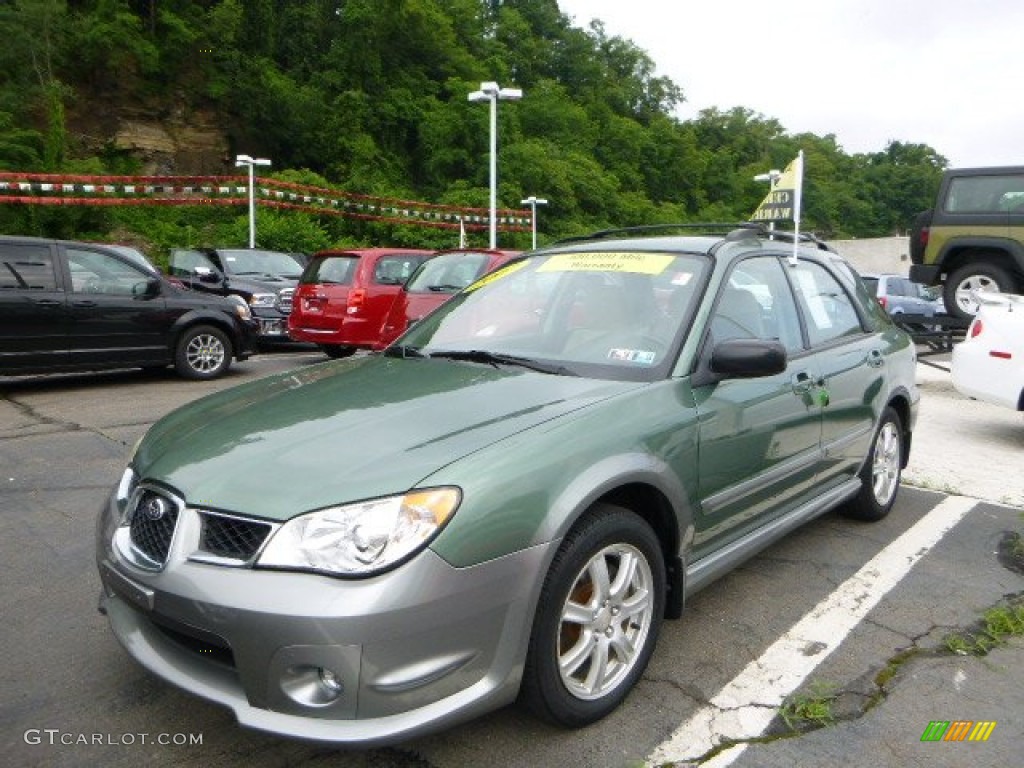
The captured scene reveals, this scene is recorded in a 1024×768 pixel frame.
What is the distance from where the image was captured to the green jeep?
1096 centimetres

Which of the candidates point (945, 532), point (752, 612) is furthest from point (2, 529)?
point (945, 532)

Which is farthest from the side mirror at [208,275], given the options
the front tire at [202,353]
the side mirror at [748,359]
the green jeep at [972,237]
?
the side mirror at [748,359]

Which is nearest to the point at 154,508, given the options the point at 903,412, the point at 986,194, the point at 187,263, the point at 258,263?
the point at 903,412

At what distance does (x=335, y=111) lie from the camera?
42.2 metres

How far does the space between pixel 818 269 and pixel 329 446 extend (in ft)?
9.80

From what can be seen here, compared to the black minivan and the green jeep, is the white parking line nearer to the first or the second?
the black minivan

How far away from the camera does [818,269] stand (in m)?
4.37

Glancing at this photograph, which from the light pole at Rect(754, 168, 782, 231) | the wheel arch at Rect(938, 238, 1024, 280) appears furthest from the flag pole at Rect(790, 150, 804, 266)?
the wheel arch at Rect(938, 238, 1024, 280)

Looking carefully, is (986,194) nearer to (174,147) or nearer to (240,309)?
(240,309)

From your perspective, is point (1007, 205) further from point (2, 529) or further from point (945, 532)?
point (2, 529)

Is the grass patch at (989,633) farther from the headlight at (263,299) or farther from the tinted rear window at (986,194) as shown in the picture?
the headlight at (263,299)

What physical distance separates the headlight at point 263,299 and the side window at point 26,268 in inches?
161

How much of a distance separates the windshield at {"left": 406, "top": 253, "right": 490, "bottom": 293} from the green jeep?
6.32m

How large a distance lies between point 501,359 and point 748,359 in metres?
0.95
